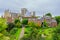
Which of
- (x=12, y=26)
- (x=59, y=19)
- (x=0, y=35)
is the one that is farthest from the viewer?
(x=59, y=19)

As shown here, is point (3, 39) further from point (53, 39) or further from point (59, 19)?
point (59, 19)

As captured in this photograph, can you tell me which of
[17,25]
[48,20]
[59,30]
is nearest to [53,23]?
[48,20]

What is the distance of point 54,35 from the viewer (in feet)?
85.0

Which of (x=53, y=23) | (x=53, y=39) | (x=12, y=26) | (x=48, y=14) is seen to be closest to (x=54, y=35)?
(x=53, y=39)

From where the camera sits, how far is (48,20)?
9481 cm

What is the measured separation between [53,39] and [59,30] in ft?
3.39

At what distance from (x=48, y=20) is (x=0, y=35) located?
231ft

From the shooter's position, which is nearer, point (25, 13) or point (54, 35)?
point (54, 35)

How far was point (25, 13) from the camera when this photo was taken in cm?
11362

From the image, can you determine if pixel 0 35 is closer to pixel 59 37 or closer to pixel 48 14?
pixel 59 37

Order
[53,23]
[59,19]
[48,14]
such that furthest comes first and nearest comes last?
1. [48,14]
2. [59,19]
3. [53,23]

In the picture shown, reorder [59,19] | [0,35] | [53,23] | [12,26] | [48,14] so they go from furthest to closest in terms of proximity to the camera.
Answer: [48,14] → [59,19] → [53,23] → [12,26] → [0,35]

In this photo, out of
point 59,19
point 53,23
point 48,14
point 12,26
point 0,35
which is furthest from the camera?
point 48,14

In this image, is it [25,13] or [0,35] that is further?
[25,13]
